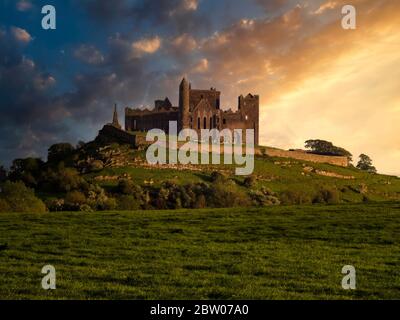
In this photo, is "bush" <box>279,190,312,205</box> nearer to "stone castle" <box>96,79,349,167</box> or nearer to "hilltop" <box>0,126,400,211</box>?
"hilltop" <box>0,126,400,211</box>

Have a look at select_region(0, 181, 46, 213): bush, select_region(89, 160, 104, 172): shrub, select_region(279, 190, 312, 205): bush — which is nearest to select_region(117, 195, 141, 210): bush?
select_region(0, 181, 46, 213): bush

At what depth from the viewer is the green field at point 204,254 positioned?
18.0m

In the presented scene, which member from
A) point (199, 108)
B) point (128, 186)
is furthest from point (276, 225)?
point (199, 108)

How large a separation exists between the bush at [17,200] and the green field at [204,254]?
691 inches

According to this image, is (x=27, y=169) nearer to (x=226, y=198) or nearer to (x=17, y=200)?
(x=226, y=198)

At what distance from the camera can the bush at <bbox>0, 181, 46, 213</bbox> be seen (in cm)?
5977

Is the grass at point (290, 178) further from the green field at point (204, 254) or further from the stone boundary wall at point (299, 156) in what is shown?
the green field at point (204, 254)

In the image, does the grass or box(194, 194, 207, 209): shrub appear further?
the grass

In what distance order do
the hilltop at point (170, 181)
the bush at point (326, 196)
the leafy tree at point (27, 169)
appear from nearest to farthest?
1. the hilltop at point (170, 181)
2. the bush at point (326, 196)
3. the leafy tree at point (27, 169)

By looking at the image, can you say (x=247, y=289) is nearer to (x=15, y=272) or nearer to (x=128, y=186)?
(x=15, y=272)

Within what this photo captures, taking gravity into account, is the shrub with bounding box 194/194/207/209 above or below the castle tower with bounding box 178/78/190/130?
below

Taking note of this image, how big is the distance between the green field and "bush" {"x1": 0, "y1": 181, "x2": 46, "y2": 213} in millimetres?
17559

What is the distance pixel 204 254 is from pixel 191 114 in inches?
5217

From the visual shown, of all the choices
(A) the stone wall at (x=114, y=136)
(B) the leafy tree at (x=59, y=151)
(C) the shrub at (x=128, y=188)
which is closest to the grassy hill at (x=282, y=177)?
(C) the shrub at (x=128, y=188)
